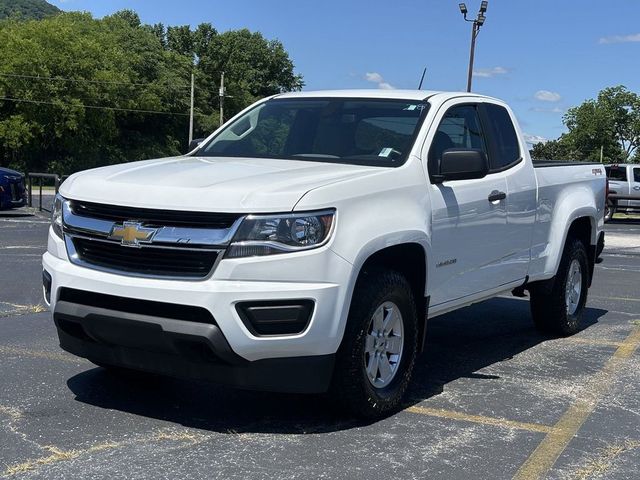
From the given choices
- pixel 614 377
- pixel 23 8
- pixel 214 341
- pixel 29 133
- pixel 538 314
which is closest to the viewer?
pixel 214 341

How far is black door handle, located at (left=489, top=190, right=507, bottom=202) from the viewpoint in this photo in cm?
572

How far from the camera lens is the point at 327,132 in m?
5.62

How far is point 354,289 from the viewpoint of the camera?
4363 millimetres

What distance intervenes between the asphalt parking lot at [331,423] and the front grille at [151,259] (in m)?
0.86

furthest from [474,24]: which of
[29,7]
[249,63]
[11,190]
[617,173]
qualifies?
[29,7]

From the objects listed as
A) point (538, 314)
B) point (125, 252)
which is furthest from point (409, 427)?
point (538, 314)

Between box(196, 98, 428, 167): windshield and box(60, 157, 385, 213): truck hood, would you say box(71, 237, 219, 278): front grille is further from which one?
box(196, 98, 428, 167): windshield

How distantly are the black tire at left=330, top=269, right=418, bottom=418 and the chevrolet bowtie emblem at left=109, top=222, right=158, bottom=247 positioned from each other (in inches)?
43.8

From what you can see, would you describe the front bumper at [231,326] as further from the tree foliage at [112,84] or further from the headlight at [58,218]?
the tree foliage at [112,84]

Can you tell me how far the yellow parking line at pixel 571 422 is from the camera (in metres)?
4.02

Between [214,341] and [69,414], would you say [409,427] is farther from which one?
[69,414]

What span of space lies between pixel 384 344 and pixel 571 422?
118 cm

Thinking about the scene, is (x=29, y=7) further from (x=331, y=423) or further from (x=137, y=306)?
(x=331, y=423)

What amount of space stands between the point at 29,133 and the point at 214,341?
57.3 metres
